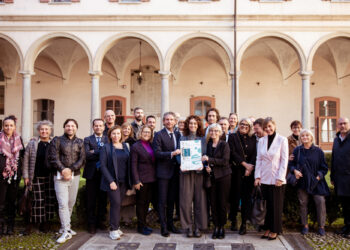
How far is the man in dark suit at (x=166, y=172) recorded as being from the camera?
4.41 metres

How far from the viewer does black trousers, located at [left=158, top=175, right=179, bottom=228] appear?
174 inches

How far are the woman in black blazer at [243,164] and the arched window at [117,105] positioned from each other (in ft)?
35.3

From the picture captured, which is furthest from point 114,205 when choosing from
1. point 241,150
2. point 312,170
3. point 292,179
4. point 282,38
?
point 282,38

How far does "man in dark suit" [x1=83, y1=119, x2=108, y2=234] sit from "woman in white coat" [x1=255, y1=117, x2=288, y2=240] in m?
2.40

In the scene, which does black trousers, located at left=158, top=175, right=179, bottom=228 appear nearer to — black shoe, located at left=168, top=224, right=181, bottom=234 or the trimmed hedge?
black shoe, located at left=168, top=224, right=181, bottom=234

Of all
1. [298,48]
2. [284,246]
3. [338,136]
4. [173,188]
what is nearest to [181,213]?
[173,188]

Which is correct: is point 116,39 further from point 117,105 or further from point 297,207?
point 297,207

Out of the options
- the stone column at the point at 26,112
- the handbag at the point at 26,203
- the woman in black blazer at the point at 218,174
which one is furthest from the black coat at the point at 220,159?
the stone column at the point at 26,112

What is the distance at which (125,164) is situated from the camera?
4.43m

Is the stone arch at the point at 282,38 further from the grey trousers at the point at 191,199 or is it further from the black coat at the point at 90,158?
the black coat at the point at 90,158

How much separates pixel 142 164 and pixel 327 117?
13019mm

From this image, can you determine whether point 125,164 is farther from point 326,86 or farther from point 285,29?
point 326,86

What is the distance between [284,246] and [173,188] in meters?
1.73

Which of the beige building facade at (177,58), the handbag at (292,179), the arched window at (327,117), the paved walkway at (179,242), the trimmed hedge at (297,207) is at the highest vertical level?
the beige building facade at (177,58)
